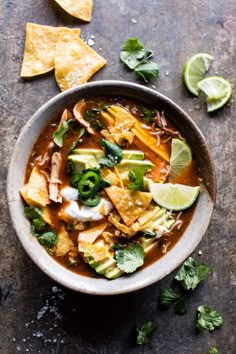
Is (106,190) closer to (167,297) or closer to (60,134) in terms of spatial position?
(60,134)

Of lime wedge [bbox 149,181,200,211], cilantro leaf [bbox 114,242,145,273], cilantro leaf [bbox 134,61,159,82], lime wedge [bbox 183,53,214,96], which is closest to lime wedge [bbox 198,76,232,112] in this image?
lime wedge [bbox 183,53,214,96]

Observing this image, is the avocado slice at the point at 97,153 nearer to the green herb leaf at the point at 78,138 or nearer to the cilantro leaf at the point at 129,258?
the green herb leaf at the point at 78,138

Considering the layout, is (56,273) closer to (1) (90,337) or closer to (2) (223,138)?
(1) (90,337)

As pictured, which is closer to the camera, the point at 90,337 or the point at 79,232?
the point at 79,232

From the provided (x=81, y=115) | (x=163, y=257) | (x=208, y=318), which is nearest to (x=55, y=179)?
(x=81, y=115)

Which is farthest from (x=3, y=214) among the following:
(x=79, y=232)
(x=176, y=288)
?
(x=176, y=288)

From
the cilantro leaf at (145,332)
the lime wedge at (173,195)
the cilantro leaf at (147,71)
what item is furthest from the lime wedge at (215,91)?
the cilantro leaf at (145,332)
